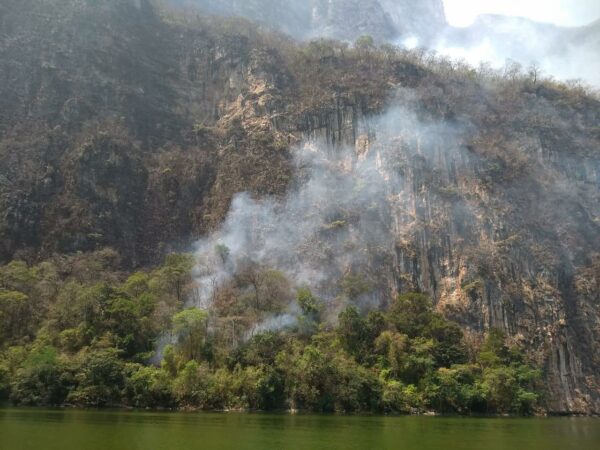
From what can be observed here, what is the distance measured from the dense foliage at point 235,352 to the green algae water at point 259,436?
11821 millimetres

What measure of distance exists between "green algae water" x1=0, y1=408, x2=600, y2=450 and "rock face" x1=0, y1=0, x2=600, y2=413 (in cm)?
3204

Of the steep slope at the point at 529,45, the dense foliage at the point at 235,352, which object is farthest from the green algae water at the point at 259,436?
the steep slope at the point at 529,45

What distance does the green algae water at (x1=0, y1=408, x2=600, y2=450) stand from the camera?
2288cm

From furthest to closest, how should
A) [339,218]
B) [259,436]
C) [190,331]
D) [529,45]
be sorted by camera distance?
[529,45], [339,218], [190,331], [259,436]

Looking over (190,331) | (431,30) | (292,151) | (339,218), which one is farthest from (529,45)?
(190,331)

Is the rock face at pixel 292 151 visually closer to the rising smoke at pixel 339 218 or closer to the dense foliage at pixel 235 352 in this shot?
the rising smoke at pixel 339 218

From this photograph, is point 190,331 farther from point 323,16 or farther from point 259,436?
point 323,16

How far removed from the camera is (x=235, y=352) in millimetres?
51969

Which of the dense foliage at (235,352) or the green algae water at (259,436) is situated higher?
the dense foliage at (235,352)

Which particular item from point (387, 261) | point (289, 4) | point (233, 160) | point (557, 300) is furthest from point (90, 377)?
point (289, 4)

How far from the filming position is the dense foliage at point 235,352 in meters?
48.4

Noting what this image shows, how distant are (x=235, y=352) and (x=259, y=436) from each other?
25068 mm

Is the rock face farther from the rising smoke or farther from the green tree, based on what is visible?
the green tree

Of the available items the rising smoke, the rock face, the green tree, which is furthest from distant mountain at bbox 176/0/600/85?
the green tree
